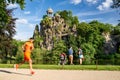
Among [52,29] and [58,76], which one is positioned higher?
[52,29]

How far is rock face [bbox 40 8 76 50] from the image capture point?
132 m

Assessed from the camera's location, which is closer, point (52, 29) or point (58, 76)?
point (58, 76)

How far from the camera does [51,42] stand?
133 m

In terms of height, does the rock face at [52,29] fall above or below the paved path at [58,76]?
above

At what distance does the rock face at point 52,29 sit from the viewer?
13188 centimetres

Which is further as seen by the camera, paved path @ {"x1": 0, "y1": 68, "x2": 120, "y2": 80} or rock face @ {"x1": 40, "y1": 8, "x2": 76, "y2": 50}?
rock face @ {"x1": 40, "y1": 8, "x2": 76, "y2": 50}

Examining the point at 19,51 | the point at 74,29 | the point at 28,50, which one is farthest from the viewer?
the point at 74,29

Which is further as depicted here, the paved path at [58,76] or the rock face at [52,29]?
the rock face at [52,29]

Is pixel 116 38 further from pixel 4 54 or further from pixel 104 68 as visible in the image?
pixel 104 68

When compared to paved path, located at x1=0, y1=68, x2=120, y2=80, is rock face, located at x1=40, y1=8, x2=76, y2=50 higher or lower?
higher

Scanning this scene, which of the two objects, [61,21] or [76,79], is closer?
[76,79]

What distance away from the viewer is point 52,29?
133875 millimetres

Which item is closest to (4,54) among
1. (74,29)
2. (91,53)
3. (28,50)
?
(28,50)

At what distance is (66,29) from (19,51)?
2954cm
